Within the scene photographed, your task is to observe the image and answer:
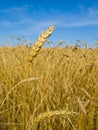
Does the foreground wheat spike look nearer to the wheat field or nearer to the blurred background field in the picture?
the wheat field

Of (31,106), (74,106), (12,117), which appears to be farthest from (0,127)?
(74,106)

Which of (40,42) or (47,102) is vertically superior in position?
(40,42)

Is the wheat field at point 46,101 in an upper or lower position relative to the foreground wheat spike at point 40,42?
lower

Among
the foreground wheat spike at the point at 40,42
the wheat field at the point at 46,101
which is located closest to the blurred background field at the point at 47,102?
the wheat field at the point at 46,101

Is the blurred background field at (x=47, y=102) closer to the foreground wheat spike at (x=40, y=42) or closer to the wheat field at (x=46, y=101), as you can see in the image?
the wheat field at (x=46, y=101)

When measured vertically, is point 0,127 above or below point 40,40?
below

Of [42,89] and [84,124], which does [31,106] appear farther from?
[84,124]

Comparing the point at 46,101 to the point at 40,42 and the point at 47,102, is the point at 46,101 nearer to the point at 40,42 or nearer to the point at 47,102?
the point at 47,102

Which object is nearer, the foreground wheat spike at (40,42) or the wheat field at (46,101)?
the foreground wheat spike at (40,42)

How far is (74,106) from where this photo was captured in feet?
5.83

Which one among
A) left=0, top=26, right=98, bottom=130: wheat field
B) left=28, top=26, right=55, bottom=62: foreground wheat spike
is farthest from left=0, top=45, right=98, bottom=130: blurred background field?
left=28, top=26, right=55, bottom=62: foreground wheat spike

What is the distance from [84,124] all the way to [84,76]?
0.66 m

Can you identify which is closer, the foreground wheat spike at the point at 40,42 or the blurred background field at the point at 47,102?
the foreground wheat spike at the point at 40,42

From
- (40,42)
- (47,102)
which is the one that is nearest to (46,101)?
(47,102)
